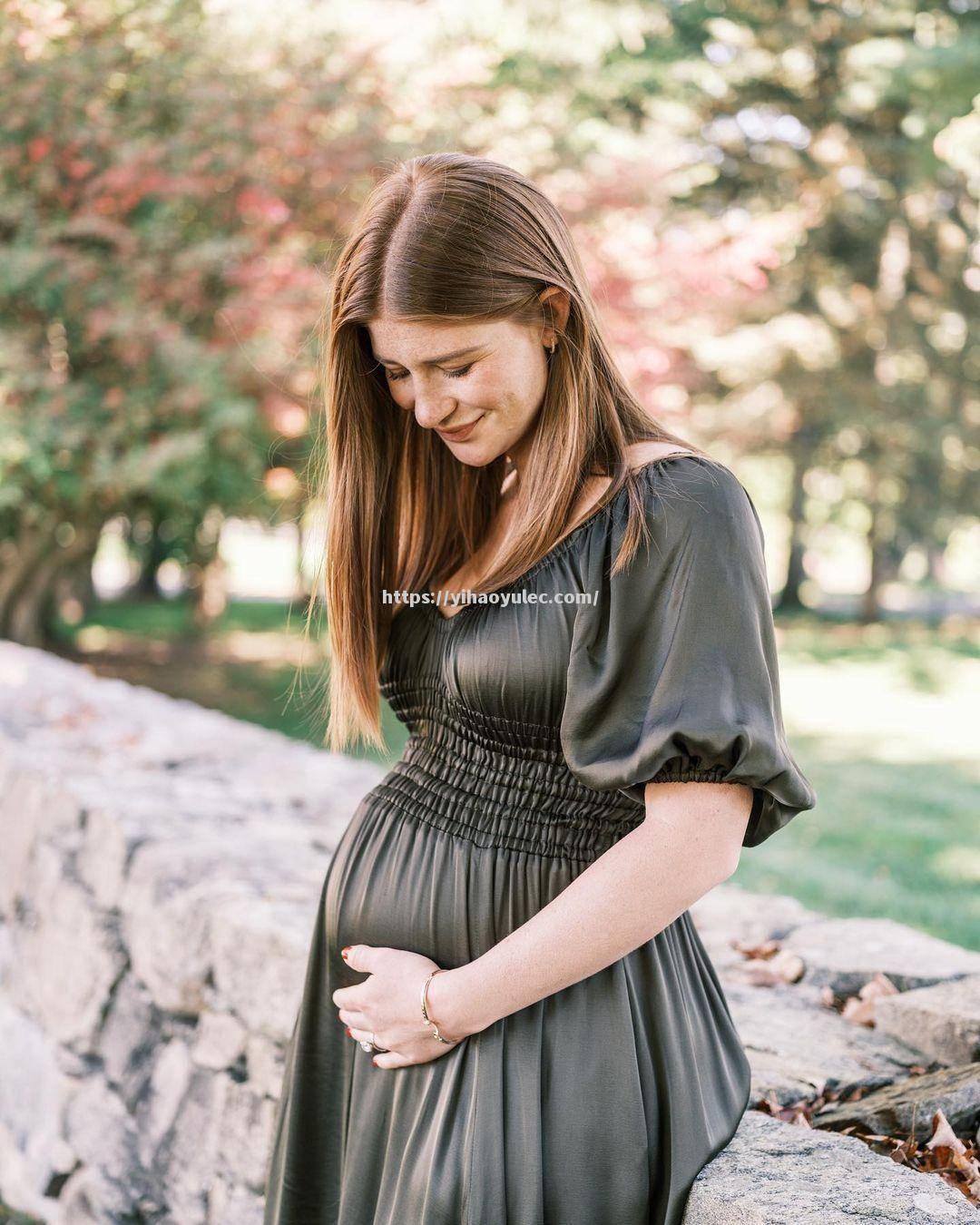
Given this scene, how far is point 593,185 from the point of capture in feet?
26.7

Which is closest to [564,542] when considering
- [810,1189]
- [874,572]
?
[810,1189]

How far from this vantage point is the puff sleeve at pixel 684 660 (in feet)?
4.33

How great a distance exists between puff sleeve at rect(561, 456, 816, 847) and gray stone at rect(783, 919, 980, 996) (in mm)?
1140

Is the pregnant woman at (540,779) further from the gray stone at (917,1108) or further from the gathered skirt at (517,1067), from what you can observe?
the gray stone at (917,1108)

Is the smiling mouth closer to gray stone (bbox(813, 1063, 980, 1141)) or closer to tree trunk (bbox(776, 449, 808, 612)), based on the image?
gray stone (bbox(813, 1063, 980, 1141))

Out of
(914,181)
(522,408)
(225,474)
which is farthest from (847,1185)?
(914,181)

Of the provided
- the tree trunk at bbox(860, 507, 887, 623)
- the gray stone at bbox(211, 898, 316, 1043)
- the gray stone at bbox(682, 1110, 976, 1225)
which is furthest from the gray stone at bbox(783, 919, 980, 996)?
the tree trunk at bbox(860, 507, 887, 623)

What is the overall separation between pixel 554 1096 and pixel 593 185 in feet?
25.0

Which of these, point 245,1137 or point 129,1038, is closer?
point 245,1137

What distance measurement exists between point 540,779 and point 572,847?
10 centimetres

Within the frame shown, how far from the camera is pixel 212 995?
9.23ft

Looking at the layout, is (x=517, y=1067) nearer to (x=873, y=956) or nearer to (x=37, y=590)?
(x=873, y=956)

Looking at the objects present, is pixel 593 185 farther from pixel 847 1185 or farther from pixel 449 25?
pixel 847 1185

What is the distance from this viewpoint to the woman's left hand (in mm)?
1510
